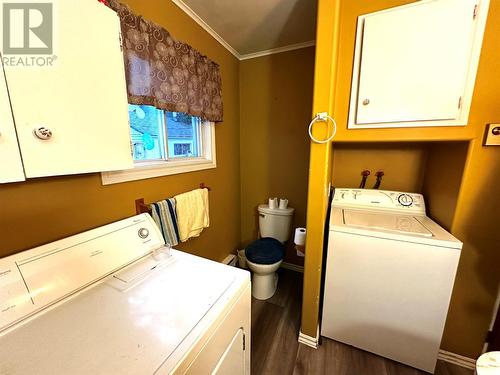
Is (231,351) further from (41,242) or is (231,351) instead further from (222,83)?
(222,83)

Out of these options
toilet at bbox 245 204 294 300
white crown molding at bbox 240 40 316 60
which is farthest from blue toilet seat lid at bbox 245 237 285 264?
white crown molding at bbox 240 40 316 60

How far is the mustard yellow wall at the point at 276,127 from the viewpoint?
209cm

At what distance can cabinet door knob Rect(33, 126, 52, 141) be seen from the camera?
2.10 ft

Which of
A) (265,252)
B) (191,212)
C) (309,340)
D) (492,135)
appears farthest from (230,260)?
(492,135)

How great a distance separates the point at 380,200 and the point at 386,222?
0.98 feet

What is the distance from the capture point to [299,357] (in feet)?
4.68

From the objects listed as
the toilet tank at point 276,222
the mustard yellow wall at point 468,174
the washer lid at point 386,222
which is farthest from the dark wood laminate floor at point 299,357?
the washer lid at point 386,222

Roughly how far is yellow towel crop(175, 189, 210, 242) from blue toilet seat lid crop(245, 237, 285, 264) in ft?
1.75

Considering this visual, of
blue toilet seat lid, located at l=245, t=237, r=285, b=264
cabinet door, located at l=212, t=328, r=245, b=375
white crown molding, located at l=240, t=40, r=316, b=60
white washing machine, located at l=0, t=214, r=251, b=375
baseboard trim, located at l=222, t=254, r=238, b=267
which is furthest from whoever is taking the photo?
baseboard trim, located at l=222, t=254, r=238, b=267

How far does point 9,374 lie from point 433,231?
75.9 inches

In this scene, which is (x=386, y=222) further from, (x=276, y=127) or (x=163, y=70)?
(x=163, y=70)

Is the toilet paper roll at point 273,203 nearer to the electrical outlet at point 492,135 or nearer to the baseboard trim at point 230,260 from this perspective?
the baseboard trim at point 230,260

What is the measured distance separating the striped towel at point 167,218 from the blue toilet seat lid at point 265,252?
736mm

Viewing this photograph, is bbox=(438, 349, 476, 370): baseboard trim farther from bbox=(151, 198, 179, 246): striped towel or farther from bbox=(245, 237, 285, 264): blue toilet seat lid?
bbox=(151, 198, 179, 246): striped towel
